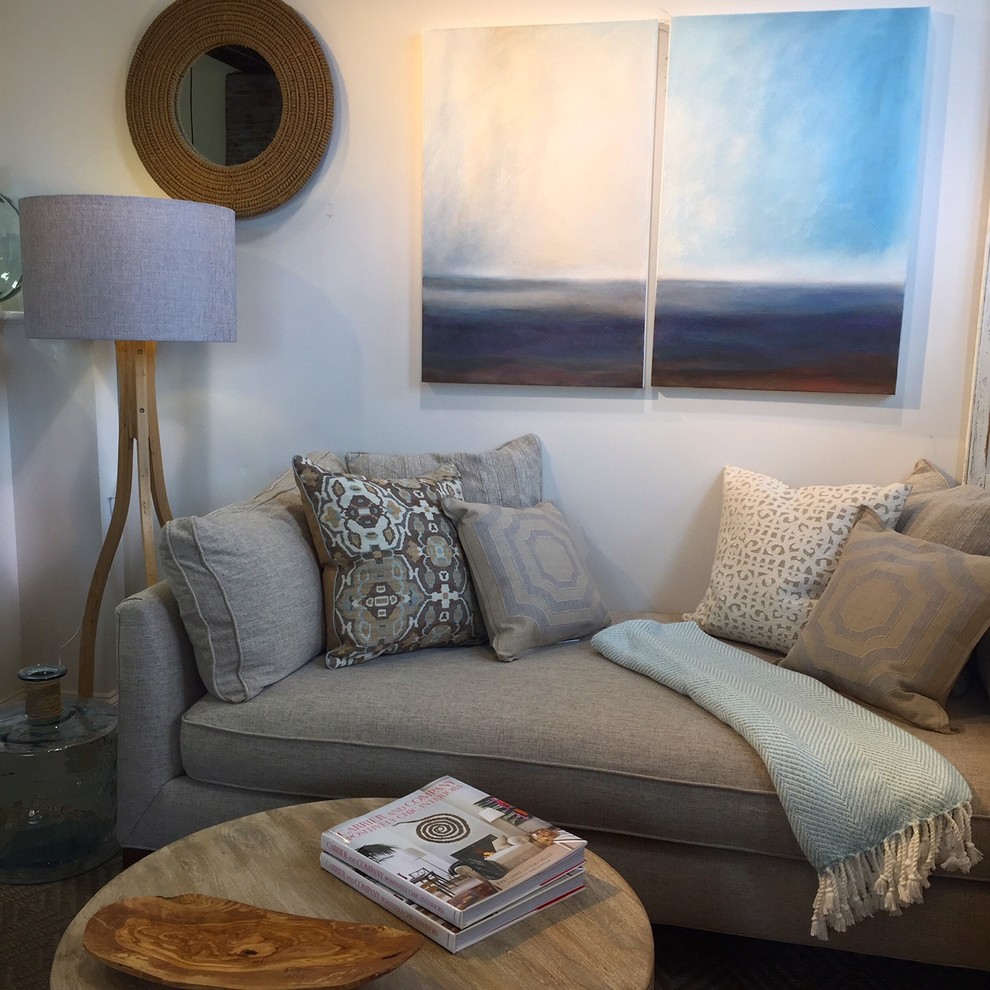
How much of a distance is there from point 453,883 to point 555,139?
73.1 inches

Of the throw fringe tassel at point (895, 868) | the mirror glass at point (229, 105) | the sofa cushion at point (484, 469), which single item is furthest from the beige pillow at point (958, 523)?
the mirror glass at point (229, 105)

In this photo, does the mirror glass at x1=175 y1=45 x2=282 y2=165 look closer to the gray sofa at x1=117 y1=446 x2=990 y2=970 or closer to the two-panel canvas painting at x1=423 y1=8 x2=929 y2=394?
the two-panel canvas painting at x1=423 y1=8 x2=929 y2=394

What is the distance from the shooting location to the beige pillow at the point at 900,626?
1.80 m

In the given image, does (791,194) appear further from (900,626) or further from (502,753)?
(502,753)

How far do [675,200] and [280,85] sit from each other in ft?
3.54

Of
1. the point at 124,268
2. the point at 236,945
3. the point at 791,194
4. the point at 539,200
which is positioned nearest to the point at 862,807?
the point at 236,945

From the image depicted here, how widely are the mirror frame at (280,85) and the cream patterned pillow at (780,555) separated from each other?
1471 millimetres

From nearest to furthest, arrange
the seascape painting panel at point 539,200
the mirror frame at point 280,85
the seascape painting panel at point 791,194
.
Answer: the seascape painting panel at point 791,194 < the seascape painting panel at point 539,200 < the mirror frame at point 280,85

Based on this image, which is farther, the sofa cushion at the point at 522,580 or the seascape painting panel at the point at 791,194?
the seascape painting panel at the point at 791,194

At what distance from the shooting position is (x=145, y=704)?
1.90 m

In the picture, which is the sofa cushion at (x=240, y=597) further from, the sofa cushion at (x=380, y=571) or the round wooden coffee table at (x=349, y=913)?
the round wooden coffee table at (x=349, y=913)

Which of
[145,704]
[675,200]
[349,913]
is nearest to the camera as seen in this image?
[349,913]

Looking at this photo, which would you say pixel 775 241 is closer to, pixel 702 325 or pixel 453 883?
pixel 702 325

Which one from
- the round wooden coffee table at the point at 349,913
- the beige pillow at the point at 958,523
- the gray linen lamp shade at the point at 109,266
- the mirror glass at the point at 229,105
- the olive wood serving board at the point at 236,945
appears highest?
the mirror glass at the point at 229,105
